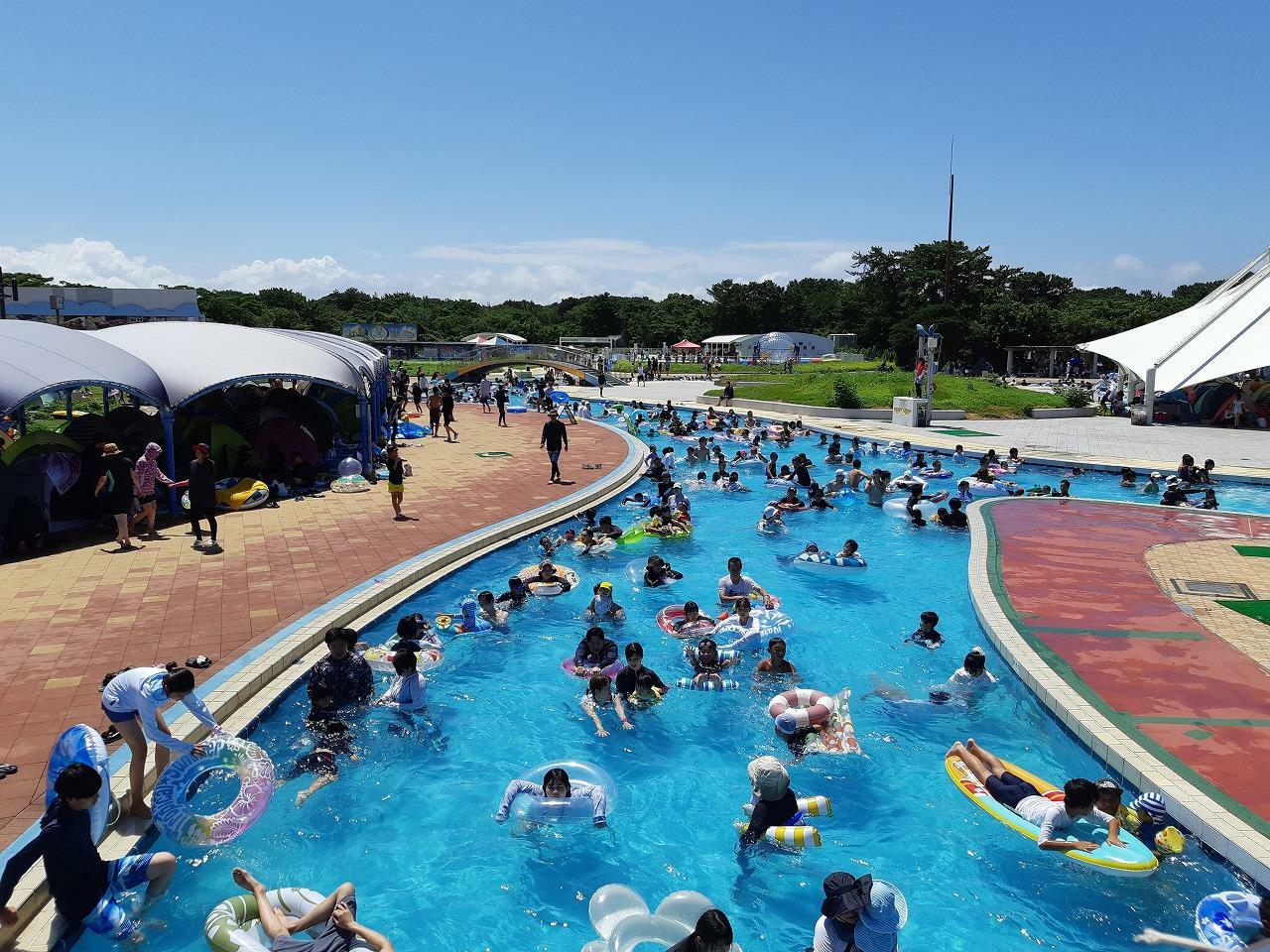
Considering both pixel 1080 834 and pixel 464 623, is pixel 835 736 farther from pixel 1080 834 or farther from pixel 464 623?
pixel 464 623

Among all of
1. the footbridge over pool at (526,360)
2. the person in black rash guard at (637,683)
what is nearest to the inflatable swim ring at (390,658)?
the person in black rash guard at (637,683)

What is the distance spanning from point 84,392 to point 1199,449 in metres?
45.7

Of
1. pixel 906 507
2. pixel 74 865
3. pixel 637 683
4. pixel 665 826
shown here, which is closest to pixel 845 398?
pixel 906 507

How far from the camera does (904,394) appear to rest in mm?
37688

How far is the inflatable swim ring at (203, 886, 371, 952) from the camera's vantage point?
5020 millimetres

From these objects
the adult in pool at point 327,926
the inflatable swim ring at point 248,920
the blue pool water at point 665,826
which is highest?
the adult in pool at point 327,926

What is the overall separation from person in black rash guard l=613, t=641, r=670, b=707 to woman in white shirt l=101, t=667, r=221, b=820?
403 cm

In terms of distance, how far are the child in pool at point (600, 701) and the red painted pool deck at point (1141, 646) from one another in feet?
15.7

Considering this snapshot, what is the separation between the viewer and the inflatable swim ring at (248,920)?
502 centimetres

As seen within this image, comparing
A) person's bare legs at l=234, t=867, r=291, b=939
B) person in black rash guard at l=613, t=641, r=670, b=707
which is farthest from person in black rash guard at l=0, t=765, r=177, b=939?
person in black rash guard at l=613, t=641, r=670, b=707

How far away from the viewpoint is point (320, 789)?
7.09 m

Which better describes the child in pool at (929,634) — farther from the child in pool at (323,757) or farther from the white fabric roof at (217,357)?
the white fabric roof at (217,357)

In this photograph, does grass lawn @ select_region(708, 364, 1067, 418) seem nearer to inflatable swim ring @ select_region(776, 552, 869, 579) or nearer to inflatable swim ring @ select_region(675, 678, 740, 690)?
inflatable swim ring @ select_region(776, 552, 869, 579)

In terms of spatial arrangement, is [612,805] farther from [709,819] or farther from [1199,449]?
[1199,449]
